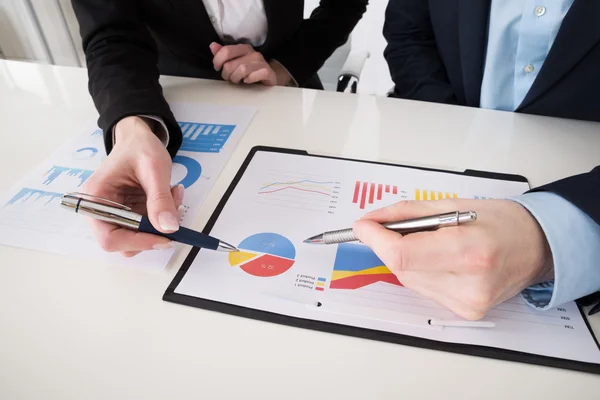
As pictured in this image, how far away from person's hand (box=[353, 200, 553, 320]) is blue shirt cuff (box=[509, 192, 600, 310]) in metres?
0.01

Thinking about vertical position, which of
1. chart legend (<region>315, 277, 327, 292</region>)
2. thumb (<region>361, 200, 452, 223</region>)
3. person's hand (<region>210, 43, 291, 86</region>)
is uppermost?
thumb (<region>361, 200, 452, 223</region>)

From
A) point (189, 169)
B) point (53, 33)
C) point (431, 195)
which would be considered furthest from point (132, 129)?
point (53, 33)

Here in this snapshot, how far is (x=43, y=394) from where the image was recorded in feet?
1.18

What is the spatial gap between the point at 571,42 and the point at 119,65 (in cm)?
71

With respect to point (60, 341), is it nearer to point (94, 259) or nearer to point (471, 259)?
point (94, 259)

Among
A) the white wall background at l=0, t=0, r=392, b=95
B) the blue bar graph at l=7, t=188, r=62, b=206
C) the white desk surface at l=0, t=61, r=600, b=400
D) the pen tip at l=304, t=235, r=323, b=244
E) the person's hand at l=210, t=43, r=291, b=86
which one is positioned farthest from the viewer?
the white wall background at l=0, t=0, r=392, b=95

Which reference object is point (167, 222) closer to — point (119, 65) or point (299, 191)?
point (299, 191)

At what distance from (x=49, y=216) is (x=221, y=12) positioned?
0.60 metres

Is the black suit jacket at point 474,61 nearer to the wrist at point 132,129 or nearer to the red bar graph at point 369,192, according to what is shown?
the red bar graph at point 369,192

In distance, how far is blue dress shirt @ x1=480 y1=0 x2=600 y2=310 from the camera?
40cm

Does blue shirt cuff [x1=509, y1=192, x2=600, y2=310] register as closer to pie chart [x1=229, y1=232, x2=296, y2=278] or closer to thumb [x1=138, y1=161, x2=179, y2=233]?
pie chart [x1=229, y1=232, x2=296, y2=278]

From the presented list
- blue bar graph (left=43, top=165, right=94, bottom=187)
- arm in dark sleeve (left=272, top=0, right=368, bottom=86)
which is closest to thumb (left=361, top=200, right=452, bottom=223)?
blue bar graph (left=43, top=165, right=94, bottom=187)

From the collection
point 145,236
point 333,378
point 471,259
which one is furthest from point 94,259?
point 471,259

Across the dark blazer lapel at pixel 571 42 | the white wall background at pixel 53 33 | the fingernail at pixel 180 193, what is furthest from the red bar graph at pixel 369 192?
the white wall background at pixel 53 33
